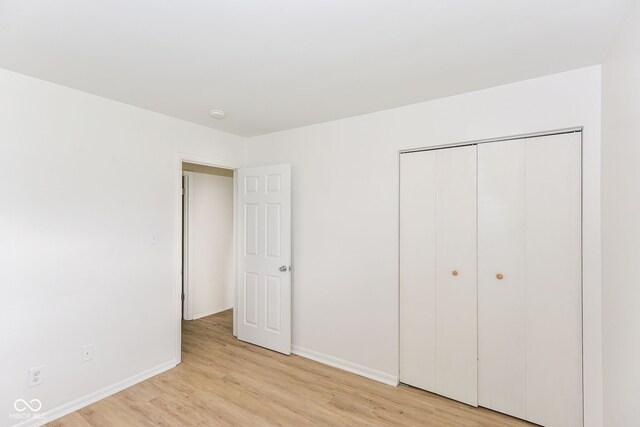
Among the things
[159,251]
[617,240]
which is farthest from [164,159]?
[617,240]

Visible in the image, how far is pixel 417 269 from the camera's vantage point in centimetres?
269

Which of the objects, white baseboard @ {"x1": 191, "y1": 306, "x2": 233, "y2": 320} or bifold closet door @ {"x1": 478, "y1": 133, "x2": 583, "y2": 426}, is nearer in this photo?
bifold closet door @ {"x1": 478, "y1": 133, "x2": 583, "y2": 426}

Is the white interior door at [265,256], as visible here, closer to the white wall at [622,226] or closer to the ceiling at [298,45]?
the ceiling at [298,45]

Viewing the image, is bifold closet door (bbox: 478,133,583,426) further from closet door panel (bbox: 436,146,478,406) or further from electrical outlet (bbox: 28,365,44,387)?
electrical outlet (bbox: 28,365,44,387)

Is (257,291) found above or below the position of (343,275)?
below

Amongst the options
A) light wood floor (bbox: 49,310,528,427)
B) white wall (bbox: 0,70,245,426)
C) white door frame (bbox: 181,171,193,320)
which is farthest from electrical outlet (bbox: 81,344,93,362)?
white door frame (bbox: 181,171,193,320)

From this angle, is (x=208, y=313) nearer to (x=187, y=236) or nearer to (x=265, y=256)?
(x=187, y=236)

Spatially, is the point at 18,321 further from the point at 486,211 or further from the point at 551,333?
the point at 551,333

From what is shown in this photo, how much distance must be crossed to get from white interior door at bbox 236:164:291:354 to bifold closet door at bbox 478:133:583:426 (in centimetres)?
187

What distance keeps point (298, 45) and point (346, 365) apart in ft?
9.06

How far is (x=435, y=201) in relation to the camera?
2605 millimetres

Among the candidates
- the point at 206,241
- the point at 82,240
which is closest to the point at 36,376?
the point at 82,240

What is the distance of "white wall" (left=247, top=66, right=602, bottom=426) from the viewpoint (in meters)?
2.01

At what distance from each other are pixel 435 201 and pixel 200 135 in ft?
8.07
